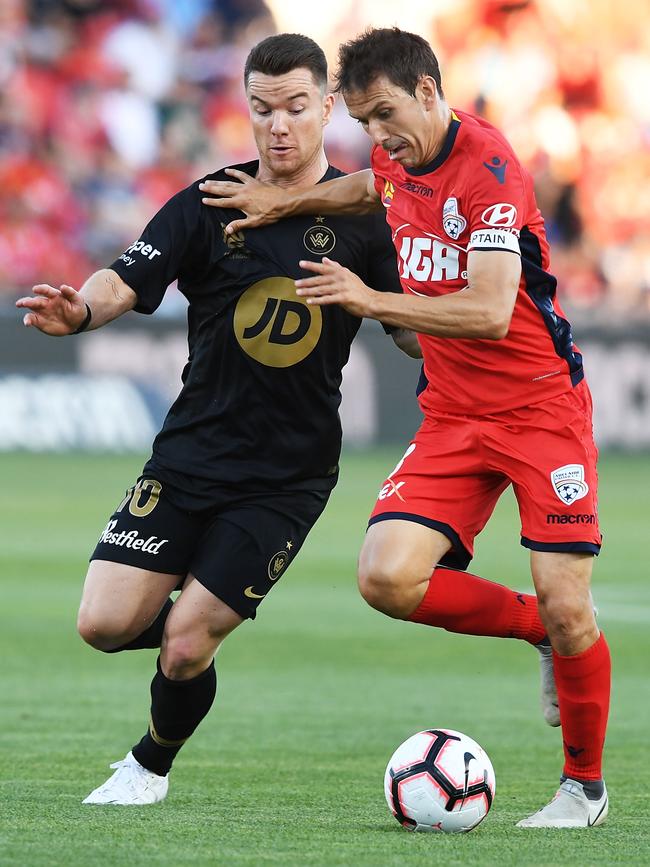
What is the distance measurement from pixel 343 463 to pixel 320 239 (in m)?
13.9

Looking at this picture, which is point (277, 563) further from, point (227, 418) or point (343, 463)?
point (343, 463)

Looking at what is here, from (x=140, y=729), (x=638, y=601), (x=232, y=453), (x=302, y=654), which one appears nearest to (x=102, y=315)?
(x=232, y=453)

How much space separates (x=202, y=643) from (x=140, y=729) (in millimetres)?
1646

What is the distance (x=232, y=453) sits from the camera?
538 centimetres

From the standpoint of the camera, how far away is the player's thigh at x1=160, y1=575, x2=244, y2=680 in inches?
203

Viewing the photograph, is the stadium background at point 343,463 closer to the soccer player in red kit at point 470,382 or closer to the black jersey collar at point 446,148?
the soccer player in red kit at point 470,382

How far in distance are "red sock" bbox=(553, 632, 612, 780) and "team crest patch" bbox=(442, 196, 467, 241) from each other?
4.56ft

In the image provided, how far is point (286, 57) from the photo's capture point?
5.32 meters

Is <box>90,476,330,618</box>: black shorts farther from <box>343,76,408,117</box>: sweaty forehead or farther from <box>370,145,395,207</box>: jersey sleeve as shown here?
<box>343,76,408,117</box>: sweaty forehead

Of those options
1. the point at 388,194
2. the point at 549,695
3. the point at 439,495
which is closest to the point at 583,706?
the point at 549,695

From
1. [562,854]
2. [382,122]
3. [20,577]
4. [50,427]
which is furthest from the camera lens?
[50,427]

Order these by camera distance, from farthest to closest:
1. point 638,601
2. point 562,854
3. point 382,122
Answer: point 638,601 → point 382,122 → point 562,854

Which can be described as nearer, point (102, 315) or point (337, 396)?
point (102, 315)

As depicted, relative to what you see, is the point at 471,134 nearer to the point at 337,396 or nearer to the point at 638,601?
the point at 337,396
